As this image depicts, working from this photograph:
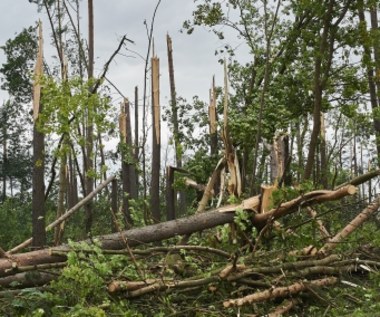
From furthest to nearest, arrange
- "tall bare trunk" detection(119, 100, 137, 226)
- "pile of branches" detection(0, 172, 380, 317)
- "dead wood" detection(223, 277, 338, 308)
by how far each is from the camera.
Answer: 1. "tall bare trunk" detection(119, 100, 137, 226)
2. "pile of branches" detection(0, 172, 380, 317)
3. "dead wood" detection(223, 277, 338, 308)

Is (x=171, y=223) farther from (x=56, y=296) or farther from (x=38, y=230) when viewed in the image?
(x=38, y=230)

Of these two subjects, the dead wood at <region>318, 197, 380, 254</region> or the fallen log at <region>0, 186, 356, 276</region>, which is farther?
the dead wood at <region>318, 197, 380, 254</region>

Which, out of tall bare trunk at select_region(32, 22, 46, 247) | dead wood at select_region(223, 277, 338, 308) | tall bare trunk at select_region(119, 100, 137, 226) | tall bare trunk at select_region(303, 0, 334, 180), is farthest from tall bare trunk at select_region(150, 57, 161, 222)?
dead wood at select_region(223, 277, 338, 308)

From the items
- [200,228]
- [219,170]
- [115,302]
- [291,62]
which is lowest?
[115,302]

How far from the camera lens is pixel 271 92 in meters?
13.1

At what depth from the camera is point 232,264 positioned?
17.9 feet

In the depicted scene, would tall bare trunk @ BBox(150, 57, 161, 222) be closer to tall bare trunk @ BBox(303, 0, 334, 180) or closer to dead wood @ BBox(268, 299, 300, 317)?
Answer: tall bare trunk @ BBox(303, 0, 334, 180)

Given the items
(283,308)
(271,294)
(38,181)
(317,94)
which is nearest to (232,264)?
(271,294)

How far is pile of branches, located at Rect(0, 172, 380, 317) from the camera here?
530cm

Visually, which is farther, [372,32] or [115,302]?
[372,32]

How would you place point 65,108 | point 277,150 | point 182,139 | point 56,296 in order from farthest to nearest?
point 182,139
point 65,108
point 277,150
point 56,296

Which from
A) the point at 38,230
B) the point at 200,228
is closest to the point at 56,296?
the point at 200,228

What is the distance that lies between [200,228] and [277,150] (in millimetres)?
2455

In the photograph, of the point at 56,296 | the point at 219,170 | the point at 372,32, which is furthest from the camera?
the point at 372,32
